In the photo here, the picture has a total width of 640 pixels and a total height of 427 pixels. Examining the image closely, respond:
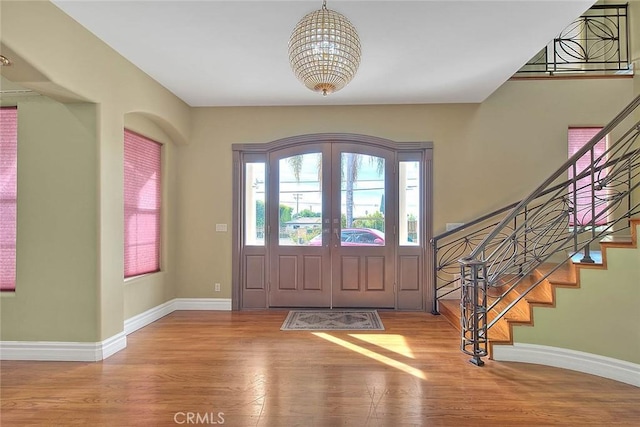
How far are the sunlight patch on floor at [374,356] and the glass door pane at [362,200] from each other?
1570 millimetres

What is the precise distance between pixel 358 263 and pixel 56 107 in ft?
13.0

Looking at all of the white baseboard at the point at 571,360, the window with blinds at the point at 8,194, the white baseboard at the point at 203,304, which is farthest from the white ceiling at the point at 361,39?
the white baseboard at the point at 203,304

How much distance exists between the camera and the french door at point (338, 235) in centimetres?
509

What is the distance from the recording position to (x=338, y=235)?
5.11m

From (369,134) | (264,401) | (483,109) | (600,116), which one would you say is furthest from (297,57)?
(600,116)

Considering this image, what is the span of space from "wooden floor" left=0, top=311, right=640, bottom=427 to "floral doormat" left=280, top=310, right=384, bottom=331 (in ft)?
1.41

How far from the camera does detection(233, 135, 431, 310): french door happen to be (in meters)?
5.07

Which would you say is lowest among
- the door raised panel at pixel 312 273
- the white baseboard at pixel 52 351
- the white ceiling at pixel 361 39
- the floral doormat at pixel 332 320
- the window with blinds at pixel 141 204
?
the floral doormat at pixel 332 320

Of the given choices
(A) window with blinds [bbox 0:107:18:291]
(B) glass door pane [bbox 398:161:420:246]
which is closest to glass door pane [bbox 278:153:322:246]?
(B) glass door pane [bbox 398:161:420:246]

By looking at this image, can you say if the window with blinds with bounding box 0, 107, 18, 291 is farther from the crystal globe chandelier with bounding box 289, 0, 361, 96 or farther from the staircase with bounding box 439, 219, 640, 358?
the staircase with bounding box 439, 219, 640, 358

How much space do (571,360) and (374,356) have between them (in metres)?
1.71

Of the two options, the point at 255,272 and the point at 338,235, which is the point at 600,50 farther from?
the point at 255,272

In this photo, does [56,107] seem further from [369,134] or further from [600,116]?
[600,116]

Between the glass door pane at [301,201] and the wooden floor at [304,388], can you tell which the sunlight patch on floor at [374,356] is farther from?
the glass door pane at [301,201]
